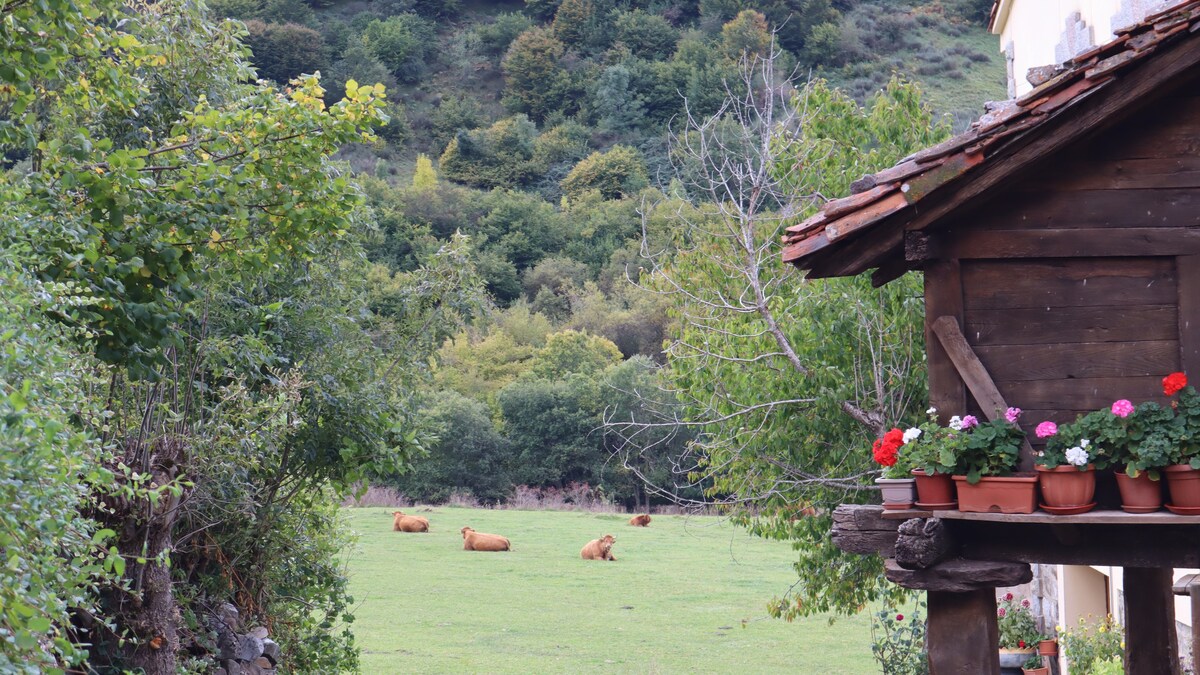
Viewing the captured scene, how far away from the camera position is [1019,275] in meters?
4.96

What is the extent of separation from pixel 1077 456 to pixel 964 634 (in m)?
0.96

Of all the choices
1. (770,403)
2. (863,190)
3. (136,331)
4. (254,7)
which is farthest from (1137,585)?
(254,7)

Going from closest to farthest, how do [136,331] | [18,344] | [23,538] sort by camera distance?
1. [23,538]
2. [18,344]
3. [136,331]

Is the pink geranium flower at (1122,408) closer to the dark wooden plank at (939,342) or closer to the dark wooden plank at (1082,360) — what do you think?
the dark wooden plank at (1082,360)

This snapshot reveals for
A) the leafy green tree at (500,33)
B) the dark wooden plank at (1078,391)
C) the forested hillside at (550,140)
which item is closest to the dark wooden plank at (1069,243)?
the dark wooden plank at (1078,391)

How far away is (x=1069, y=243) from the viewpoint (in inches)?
192

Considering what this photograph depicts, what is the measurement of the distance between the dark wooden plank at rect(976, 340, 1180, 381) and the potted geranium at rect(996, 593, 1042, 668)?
8171 millimetres

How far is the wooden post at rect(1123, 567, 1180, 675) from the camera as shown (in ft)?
23.2

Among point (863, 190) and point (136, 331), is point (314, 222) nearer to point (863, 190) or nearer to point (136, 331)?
point (136, 331)

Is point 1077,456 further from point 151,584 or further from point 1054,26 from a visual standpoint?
point 1054,26

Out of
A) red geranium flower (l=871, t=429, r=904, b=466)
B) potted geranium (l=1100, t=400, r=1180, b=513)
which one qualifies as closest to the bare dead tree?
red geranium flower (l=871, t=429, r=904, b=466)

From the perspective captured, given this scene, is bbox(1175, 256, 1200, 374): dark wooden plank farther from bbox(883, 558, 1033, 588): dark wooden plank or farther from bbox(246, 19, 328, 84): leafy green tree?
bbox(246, 19, 328, 84): leafy green tree

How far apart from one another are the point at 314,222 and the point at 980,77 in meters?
64.7

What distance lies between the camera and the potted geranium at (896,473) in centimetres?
493
